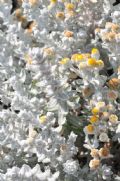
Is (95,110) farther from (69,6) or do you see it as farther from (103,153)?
(69,6)

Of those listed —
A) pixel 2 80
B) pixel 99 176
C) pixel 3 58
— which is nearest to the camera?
pixel 99 176

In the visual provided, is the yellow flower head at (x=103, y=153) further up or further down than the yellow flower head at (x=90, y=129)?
further down

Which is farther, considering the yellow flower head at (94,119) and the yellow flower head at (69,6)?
the yellow flower head at (69,6)

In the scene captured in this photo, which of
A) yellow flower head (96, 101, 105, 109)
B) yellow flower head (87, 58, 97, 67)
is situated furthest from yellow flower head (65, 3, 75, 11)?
yellow flower head (96, 101, 105, 109)

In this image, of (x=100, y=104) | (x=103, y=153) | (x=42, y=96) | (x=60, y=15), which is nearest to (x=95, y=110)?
(x=100, y=104)

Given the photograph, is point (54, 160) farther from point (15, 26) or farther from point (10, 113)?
point (15, 26)

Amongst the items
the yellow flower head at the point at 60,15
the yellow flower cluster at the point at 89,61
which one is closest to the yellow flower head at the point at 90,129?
the yellow flower cluster at the point at 89,61

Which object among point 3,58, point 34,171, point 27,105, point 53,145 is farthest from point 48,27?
point 34,171

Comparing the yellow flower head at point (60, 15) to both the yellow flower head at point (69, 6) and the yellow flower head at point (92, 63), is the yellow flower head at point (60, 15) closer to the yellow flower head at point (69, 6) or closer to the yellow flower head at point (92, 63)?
the yellow flower head at point (69, 6)

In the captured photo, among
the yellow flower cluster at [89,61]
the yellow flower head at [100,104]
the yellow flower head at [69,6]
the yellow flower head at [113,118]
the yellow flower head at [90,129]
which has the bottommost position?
the yellow flower head at [90,129]

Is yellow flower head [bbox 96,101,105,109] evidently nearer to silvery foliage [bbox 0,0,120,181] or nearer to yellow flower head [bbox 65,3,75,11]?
silvery foliage [bbox 0,0,120,181]
